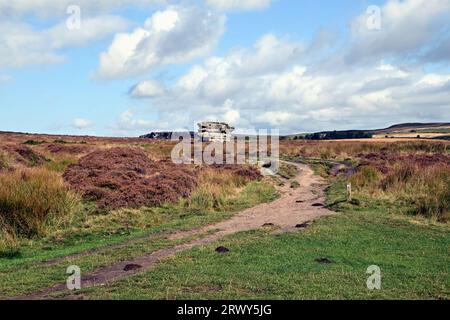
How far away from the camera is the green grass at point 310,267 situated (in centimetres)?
770

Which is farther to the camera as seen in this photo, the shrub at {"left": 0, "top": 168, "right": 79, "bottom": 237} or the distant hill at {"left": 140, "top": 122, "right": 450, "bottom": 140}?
the distant hill at {"left": 140, "top": 122, "right": 450, "bottom": 140}

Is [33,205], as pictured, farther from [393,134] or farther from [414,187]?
[393,134]

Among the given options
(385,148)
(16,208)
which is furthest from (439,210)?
(385,148)

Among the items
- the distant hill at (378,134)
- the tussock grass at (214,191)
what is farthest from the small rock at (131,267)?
the distant hill at (378,134)

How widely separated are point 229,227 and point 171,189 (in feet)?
20.4

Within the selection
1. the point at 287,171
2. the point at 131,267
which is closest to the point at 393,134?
the point at 287,171

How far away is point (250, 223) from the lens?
49.6 feet

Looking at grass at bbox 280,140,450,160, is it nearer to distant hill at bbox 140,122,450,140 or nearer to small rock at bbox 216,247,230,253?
distant hill at bbox 140,122,450,140

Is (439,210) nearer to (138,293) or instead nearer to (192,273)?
(192,273)

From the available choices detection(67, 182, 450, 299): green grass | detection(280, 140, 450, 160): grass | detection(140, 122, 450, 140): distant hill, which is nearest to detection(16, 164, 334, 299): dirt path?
detection(67, 182, 450, 299): green grass

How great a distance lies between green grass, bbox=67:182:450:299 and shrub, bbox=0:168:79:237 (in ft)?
18.3

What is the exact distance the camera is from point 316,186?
1002 inches

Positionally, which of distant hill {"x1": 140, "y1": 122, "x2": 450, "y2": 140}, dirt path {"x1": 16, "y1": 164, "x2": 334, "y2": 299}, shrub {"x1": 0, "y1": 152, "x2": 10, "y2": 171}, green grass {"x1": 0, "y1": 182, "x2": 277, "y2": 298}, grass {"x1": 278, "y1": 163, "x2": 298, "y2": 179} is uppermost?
distant hill {"x1": 140, "y1": 122, "x2": 450, "y2": 140}

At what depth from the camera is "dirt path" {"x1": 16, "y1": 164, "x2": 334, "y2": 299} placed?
365 inches
